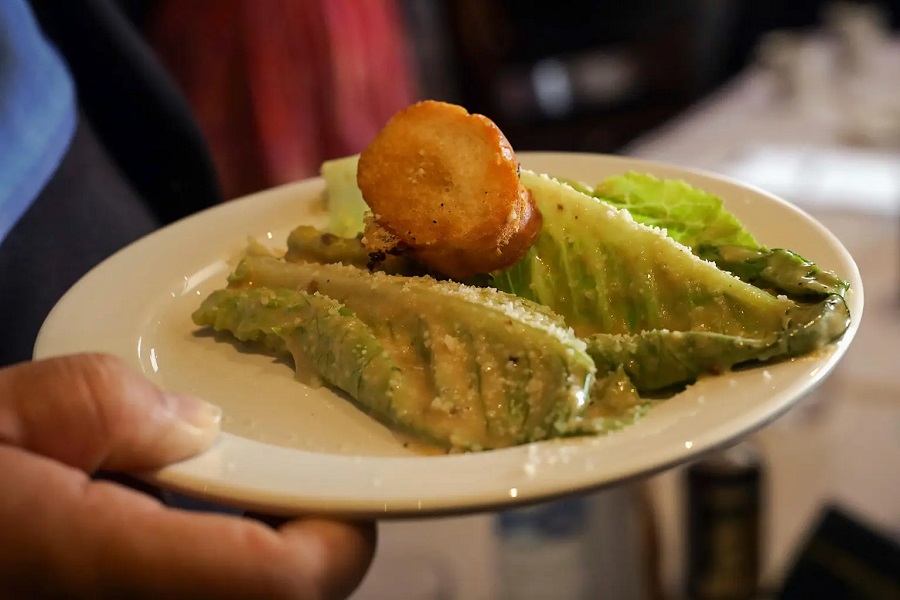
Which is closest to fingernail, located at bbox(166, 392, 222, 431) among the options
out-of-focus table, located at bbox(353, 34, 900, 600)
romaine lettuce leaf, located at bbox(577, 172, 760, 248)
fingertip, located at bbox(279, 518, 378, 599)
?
fingertip, located at bbox(279, 518, 378, 599)

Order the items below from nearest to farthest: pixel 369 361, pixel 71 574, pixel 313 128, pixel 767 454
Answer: pixel 71 574, pixel 369 361, pixel 767 454, pixel 313 128

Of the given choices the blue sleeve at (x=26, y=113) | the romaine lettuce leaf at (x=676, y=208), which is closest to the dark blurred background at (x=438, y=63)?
the blue sleeve at (x=26, y=113)

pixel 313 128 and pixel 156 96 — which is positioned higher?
pixel 156 96

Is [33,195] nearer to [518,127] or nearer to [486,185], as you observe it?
[486,185]

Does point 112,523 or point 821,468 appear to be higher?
point 112,523

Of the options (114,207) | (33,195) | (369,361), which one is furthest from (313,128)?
(369,361)

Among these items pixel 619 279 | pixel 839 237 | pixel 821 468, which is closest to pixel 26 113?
pixel 619 279

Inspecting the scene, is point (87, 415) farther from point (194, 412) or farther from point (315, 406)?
point (315, 406)

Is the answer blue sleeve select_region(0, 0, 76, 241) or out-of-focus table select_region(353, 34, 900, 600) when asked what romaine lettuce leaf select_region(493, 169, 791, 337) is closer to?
blue sleeve select_region(0, 0, 76, 241)
